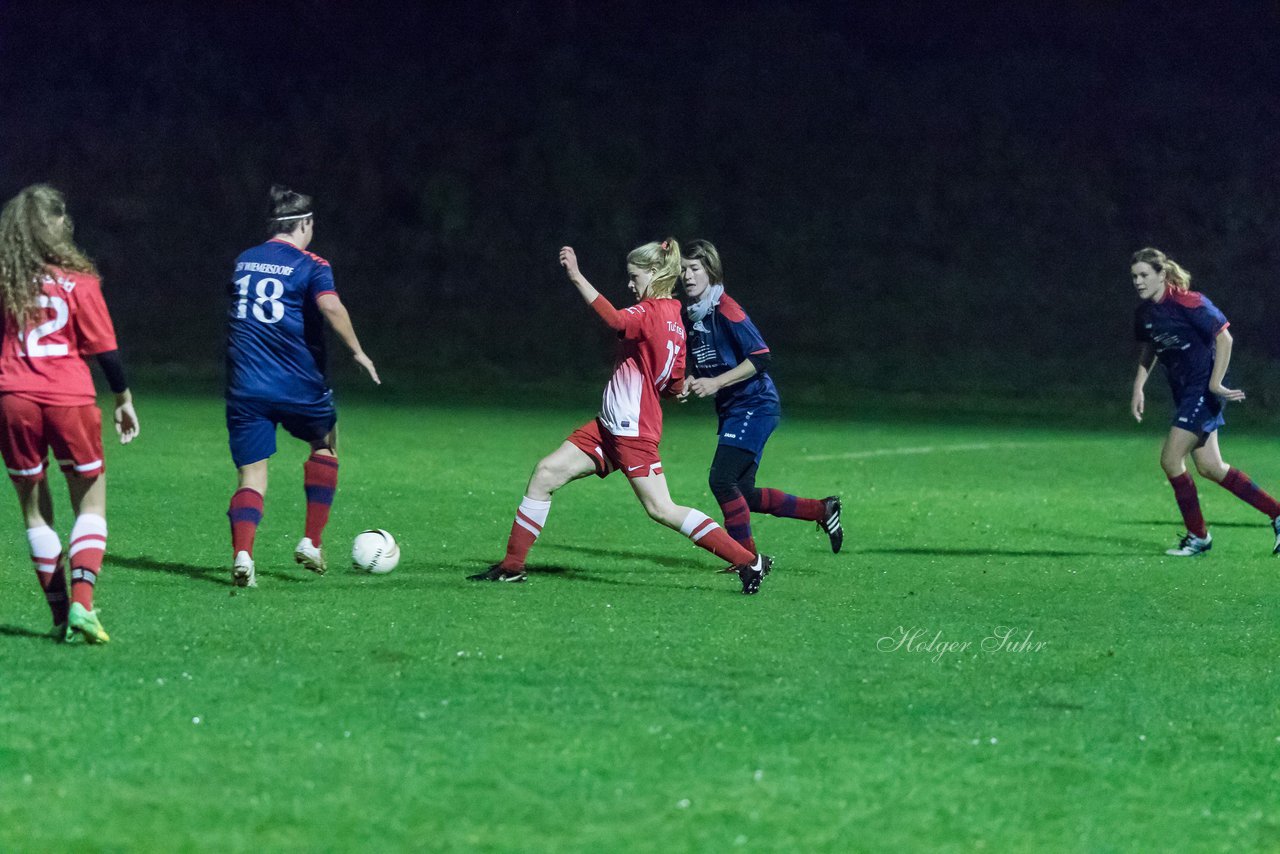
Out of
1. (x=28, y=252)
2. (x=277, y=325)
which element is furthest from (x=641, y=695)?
(x=277, y=325)

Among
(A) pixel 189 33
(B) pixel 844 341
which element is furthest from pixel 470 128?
(B) pixel 844 341

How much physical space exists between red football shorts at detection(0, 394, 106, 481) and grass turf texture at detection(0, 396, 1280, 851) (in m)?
0.68

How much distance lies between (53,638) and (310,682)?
1.28m

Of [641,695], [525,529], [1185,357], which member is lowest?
[525,529]

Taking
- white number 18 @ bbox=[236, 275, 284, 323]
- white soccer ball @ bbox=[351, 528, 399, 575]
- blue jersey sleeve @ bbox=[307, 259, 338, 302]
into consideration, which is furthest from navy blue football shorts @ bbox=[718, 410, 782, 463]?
white number 18 @ bbox=[236, 275, 284, 323]

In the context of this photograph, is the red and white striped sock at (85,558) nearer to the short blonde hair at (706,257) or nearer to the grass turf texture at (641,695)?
the grass turf texture at (641,695)

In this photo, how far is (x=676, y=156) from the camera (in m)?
29.6

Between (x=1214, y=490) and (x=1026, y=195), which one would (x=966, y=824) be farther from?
(x=1026, y=195)

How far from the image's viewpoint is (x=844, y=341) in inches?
1054

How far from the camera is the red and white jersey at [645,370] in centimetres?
789

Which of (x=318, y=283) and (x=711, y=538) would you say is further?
(x=711, y=538)

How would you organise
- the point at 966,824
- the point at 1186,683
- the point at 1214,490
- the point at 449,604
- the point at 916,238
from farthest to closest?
the point at 916,238 → the point at 1214,490 → the point at 449,604 → the point at 1186,683 → the point at 966,824

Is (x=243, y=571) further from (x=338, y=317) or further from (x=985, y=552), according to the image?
(x=985, y=552)

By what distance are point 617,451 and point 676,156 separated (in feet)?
72.4
